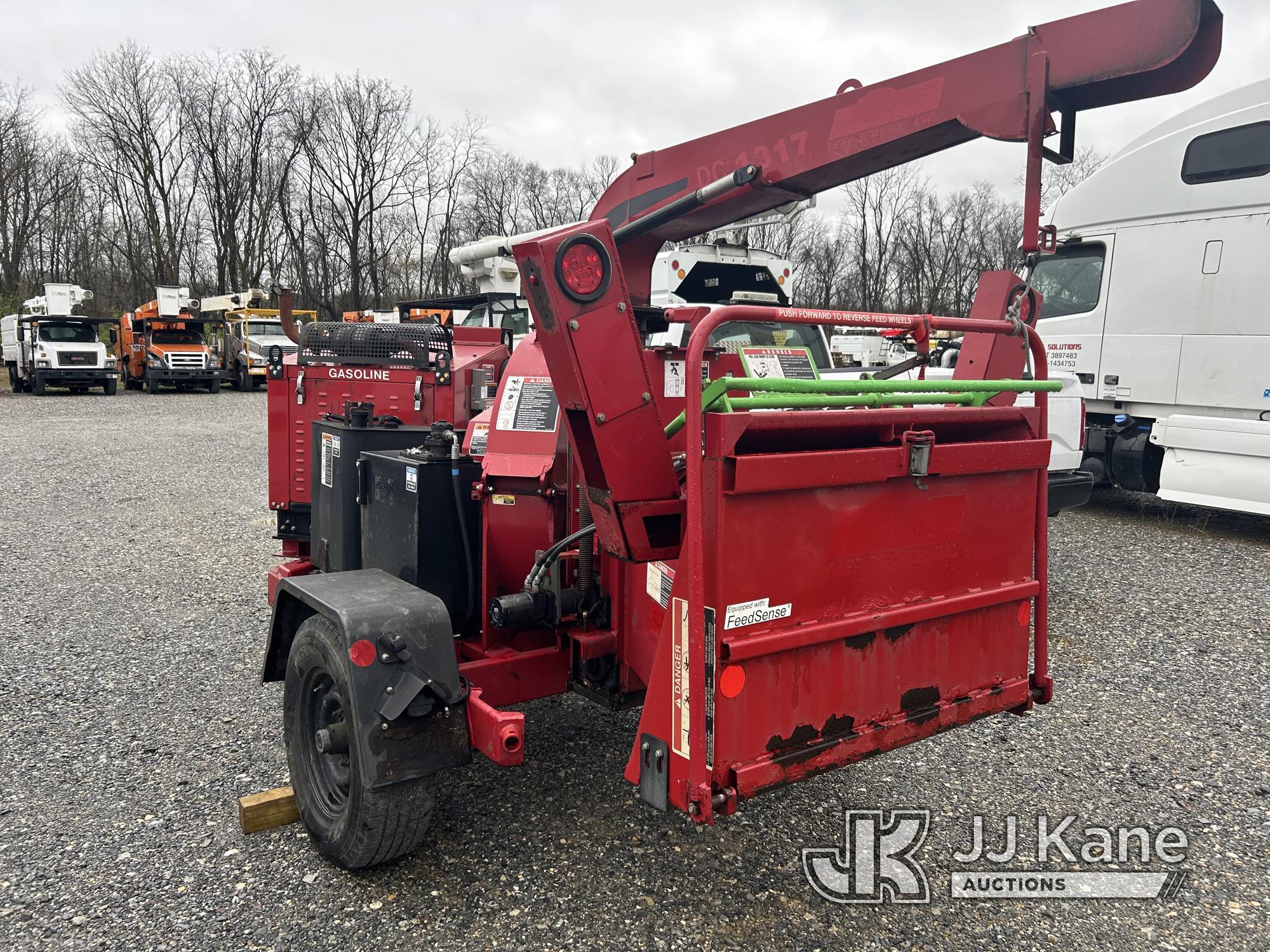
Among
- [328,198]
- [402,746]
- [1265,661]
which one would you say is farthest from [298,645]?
[328,198]

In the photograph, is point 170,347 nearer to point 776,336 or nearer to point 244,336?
point 244,336

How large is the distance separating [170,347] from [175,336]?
25.2 inches

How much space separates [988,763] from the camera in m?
3.96

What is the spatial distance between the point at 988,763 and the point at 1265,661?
242 cm

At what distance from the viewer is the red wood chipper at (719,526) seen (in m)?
2.37

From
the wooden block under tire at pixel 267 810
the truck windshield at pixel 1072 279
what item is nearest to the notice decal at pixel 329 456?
Answer: the wooden block under tire at pixel 267 810

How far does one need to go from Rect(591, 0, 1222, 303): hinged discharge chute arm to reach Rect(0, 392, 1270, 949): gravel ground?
7.19ft

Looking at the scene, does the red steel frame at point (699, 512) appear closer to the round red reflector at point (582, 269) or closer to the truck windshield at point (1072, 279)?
the round red reflector at point (582, 269)

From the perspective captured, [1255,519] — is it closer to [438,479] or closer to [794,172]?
[794,172]

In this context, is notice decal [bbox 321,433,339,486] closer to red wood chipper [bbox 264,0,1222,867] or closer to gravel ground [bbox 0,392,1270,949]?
red wood chipper [bbox 264,0,1222,867]

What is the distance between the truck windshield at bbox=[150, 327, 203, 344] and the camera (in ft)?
88.3

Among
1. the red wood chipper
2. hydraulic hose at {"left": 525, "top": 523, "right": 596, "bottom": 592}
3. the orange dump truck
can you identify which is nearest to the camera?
the red wood chipper

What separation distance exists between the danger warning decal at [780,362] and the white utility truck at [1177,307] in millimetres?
6596

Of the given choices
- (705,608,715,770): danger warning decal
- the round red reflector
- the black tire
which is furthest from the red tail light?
the black tire
